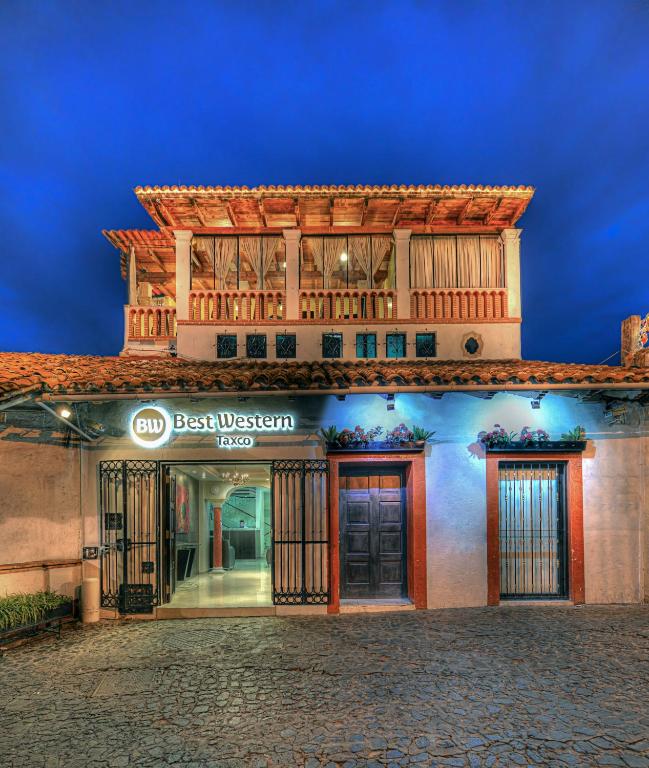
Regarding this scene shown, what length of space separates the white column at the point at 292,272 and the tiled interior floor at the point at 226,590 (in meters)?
6.57

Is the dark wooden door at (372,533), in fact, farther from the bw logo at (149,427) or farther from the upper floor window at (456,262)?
the upper floor window at (456,262)

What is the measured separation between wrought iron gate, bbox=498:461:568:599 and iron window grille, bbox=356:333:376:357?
4579 millimetres

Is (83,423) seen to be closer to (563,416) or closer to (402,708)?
(402,708)

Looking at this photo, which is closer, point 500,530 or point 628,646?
point 628,646

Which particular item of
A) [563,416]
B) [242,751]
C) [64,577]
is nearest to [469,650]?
[242,751]

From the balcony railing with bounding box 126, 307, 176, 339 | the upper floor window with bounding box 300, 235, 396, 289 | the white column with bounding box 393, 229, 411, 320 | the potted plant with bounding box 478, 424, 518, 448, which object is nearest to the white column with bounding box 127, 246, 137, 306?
the balcony railing with bounding box 126, 307, 176, 339

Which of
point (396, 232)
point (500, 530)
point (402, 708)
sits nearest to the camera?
point (402, 708)

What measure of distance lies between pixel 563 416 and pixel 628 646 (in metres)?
3.93

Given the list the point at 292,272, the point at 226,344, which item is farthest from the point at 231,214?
the point at 226,344

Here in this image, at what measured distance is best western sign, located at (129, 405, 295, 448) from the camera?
8828mm

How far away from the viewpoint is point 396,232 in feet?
42.2

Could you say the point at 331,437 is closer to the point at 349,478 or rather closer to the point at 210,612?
the point at 349,478

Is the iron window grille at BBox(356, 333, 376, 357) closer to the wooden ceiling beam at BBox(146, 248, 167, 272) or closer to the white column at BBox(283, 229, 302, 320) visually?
the white column at BBox(283, 229, 302, 320)

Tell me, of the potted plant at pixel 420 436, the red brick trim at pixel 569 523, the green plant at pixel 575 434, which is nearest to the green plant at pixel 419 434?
the potted plant at pixel 420 436
